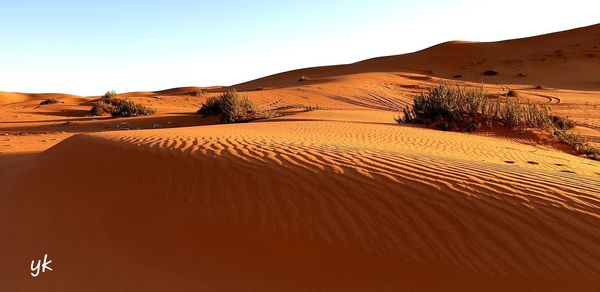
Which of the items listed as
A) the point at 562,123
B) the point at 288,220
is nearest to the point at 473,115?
the point at 562,123

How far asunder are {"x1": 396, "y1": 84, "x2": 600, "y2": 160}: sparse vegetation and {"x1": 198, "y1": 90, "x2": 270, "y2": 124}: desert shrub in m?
4.88

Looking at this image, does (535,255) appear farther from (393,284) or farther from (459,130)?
(459,130)

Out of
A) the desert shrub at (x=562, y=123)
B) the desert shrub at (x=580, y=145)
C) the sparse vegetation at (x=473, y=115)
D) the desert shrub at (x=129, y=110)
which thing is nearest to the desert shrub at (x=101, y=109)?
the desert shrub at (x=129, y=110)

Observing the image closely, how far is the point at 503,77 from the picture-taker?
3038 cm

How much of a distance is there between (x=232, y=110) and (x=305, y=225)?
10968 millimetres

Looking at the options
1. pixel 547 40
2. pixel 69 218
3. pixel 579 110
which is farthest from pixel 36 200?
pixel 547 40

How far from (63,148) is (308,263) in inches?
209

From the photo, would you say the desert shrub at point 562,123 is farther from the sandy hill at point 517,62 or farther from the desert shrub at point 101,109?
the desert shrub at point 101,109

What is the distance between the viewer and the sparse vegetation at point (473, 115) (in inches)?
399

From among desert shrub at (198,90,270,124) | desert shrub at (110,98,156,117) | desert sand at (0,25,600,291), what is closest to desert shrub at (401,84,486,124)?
desert sand at (0,25,600,291)

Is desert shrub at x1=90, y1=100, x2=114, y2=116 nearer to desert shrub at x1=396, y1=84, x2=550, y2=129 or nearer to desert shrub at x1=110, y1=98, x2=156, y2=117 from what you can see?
desert shrub at x1=110, y1=98, x2=156, y2=117

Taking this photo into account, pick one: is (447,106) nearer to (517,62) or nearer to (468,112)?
(468,112)

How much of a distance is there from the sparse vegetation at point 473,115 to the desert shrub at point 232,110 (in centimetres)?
488

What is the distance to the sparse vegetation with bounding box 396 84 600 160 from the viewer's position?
10.1 metres
